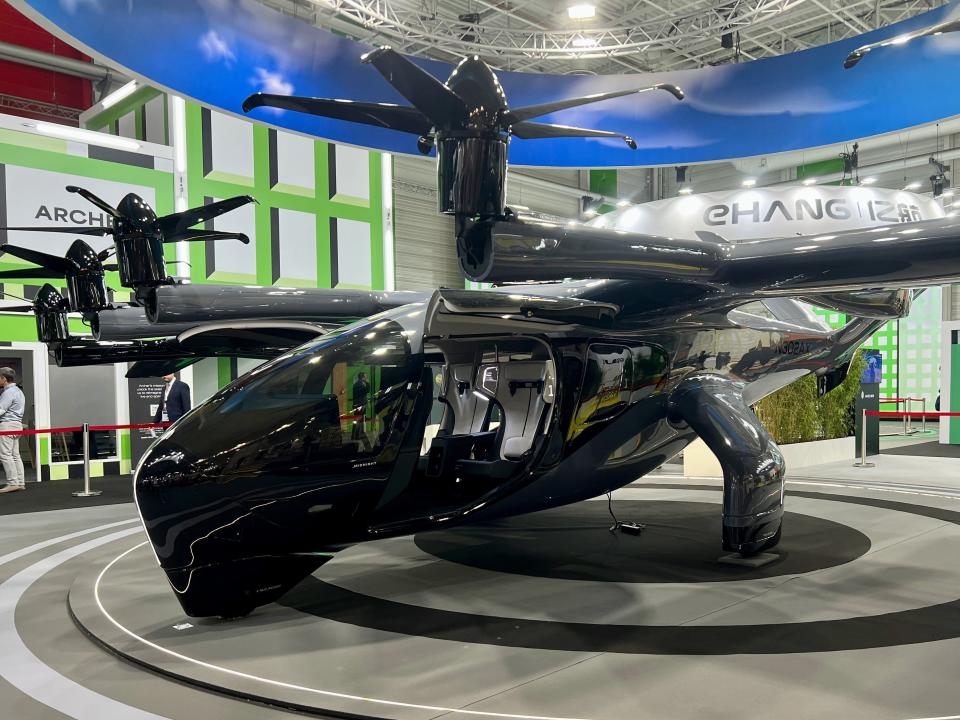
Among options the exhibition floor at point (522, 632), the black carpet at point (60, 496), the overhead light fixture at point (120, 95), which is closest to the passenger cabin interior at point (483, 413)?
the exhibition floor at point (522, 632)

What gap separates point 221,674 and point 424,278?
64.1 feet

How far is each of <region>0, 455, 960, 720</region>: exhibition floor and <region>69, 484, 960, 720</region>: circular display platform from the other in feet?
0.05

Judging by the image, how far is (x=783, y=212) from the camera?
450 inches

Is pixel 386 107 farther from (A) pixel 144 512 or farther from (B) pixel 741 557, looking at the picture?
(B) pixel 741 557

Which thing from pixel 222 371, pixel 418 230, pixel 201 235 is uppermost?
pixel 418 230

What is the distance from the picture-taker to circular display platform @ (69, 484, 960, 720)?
11.8ft

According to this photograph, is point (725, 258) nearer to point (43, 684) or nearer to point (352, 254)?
point (43, 684)

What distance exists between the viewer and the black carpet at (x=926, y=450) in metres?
15.1

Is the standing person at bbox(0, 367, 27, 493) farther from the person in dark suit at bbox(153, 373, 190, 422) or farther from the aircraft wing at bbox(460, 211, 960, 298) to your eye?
the aircraft wing at bbox(460, 211, 960, 298)

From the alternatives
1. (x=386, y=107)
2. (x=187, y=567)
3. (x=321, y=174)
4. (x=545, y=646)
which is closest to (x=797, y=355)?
(x=545, y=646)

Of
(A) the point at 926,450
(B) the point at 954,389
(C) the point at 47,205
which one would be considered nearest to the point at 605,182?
(B) the point at 954,389

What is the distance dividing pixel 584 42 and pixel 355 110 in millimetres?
14619

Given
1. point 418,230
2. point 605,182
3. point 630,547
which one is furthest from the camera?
point 605,182

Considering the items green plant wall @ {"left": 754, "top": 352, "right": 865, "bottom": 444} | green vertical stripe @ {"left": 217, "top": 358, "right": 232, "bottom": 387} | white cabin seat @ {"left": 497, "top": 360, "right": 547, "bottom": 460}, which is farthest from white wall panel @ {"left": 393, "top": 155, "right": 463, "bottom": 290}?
white cabin seat @ {"left": 497, "top": 360, "right": 547, "bottom": 460}
